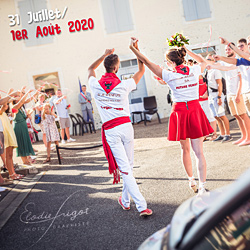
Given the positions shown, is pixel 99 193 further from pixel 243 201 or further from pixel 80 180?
pixel 243 201

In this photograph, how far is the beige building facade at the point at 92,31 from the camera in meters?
18.4

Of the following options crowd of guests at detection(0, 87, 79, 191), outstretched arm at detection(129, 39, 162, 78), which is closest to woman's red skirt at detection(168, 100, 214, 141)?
outstretched arm at detection(129, 39, 162, 78)

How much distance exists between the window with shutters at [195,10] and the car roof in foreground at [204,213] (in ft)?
59.2

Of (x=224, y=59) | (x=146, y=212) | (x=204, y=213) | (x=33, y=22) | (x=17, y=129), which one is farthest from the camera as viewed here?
(x=33, y=22)

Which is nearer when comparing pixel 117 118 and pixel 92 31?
pixel 117 118

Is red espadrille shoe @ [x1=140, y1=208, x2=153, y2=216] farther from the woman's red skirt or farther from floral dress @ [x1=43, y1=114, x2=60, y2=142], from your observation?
floral dress @ [x1=43, y1=114, x2=60, y2=142]

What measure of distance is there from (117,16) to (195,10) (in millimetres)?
4290

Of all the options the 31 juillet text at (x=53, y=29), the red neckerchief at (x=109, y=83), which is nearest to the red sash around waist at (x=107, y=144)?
the red neckerchief at (x=109, y=83)

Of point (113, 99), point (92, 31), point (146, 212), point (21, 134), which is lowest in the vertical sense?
point (146, 212)

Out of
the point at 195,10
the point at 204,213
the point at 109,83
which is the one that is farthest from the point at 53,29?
the point at 204,213

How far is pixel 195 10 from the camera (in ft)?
61.3

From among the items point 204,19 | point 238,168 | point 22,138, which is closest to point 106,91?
point 238,168

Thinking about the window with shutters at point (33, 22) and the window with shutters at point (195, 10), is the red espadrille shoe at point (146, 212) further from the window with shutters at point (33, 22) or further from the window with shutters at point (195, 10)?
the window with shutters at point (195, 10)

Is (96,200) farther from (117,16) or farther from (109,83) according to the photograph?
(117,16)
